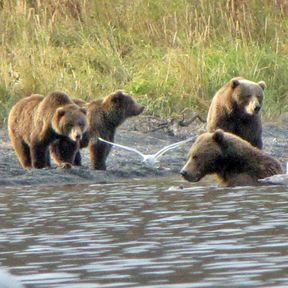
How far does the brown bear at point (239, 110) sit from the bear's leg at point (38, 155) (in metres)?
1.82

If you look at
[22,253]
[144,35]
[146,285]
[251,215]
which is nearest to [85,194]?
[251,215]

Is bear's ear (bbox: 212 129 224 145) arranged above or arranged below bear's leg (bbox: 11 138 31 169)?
above

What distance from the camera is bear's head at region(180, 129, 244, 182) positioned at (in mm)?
11148

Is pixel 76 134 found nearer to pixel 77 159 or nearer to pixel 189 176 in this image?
pixel 77 159

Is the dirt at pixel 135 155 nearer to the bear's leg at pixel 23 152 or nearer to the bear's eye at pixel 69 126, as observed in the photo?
the bear's leg at pixel 23 152

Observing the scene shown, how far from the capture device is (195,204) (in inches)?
382

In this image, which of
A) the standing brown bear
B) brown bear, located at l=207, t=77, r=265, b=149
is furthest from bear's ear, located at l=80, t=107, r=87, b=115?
brown bear, located at l=207, t=77, r=265, b=149

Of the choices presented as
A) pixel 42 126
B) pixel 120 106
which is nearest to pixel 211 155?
pixel 42 126

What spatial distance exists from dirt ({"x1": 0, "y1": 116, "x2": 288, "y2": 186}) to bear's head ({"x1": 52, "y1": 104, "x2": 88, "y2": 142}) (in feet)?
1.14

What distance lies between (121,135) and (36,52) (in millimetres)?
2456

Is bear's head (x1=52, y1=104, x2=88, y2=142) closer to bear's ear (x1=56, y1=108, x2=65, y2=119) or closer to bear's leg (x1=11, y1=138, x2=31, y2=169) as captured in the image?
bear's ear (x1=56, y1=108, x2=65, y2=119)

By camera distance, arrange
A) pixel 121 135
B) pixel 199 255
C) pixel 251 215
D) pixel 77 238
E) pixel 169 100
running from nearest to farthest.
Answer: pixel 199 255 < pixel 77 238 < pixel 251 215 < pixel 121 135 < pixel 169 100

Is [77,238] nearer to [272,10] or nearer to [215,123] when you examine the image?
[215,123]

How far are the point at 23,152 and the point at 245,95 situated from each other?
246 cm
